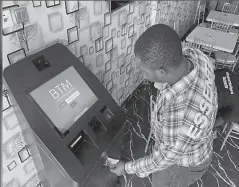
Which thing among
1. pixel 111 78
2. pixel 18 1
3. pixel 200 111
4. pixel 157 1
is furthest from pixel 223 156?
pixel 18 1

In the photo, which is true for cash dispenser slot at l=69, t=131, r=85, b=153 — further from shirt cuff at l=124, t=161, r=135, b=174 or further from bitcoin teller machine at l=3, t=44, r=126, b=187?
shirt cuff at l=124, t=161, r=135, b=174

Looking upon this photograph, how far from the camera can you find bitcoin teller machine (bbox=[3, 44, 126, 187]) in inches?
35.8

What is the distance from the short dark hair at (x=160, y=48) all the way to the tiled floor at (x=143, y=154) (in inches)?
55.6

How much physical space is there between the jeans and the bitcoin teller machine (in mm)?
334

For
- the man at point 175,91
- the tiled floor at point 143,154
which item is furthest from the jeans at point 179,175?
the tiled floor at point 143,154

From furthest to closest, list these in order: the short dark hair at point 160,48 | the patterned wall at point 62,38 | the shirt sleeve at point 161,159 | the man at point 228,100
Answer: the man at point 228,100 < the patterned wall at point 62,38 < the shirt sleeve at point 161,159 < the short dark hair at point 160,48

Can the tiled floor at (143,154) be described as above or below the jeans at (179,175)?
below

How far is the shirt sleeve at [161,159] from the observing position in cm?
92

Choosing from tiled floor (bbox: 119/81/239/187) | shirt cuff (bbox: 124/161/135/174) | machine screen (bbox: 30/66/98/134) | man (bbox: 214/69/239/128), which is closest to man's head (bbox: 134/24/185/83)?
machine screen (bbox: 30/66/98/134)

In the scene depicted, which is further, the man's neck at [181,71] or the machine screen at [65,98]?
the machine screen at [65,98]

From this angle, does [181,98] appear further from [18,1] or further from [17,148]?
[17,148]

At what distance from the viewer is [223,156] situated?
2.15 m

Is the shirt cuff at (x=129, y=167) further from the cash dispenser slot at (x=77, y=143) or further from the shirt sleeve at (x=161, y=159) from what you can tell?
the cash dispenser slot at (x=77, y=143)

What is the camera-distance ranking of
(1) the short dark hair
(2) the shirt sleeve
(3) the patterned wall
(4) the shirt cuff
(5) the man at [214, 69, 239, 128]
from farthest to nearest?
(5) the man at [214, 69, 239, 128]
(4) the shirt cuff
(3) the patterned wall
(2) the shirt sleeve
(1) the short dark hair
